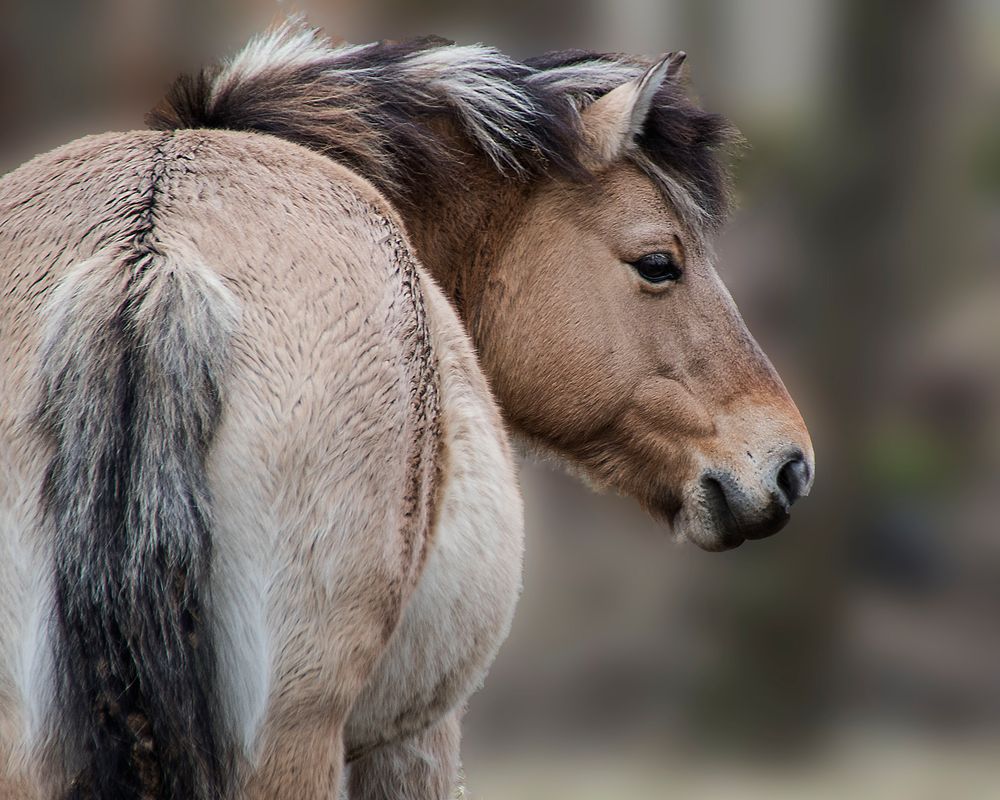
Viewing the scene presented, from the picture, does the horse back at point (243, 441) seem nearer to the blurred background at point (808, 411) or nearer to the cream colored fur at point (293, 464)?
the cream colored fur at point (293, 464)

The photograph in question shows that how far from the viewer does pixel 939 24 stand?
5.82 metres

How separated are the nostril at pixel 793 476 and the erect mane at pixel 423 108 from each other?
710mm

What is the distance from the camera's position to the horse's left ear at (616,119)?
2.64 metres

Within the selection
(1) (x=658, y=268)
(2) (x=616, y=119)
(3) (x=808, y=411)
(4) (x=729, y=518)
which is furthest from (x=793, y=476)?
(3) (x=808, y=411)

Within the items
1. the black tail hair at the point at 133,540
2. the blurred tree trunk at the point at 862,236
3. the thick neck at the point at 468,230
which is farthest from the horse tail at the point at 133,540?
the blurred tree trunk at the point at 862,236

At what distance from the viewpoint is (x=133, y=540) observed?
1503mm

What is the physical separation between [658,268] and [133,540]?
5.57 feet

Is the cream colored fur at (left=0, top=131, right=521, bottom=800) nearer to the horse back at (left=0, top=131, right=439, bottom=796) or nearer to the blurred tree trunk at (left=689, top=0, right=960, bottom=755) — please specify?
the horse back at (left=0, top=131, right=439, bottom=796)

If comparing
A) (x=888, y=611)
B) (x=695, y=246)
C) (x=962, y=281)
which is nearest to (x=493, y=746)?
(x=888, y=611)

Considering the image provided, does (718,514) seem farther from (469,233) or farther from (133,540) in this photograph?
(133,540)

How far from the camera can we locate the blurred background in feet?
19.1

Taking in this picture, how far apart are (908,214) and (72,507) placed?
18.2 ft

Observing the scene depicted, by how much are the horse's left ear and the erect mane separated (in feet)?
0.16

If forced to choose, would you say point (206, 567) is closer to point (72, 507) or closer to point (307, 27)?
point (72, 507)
